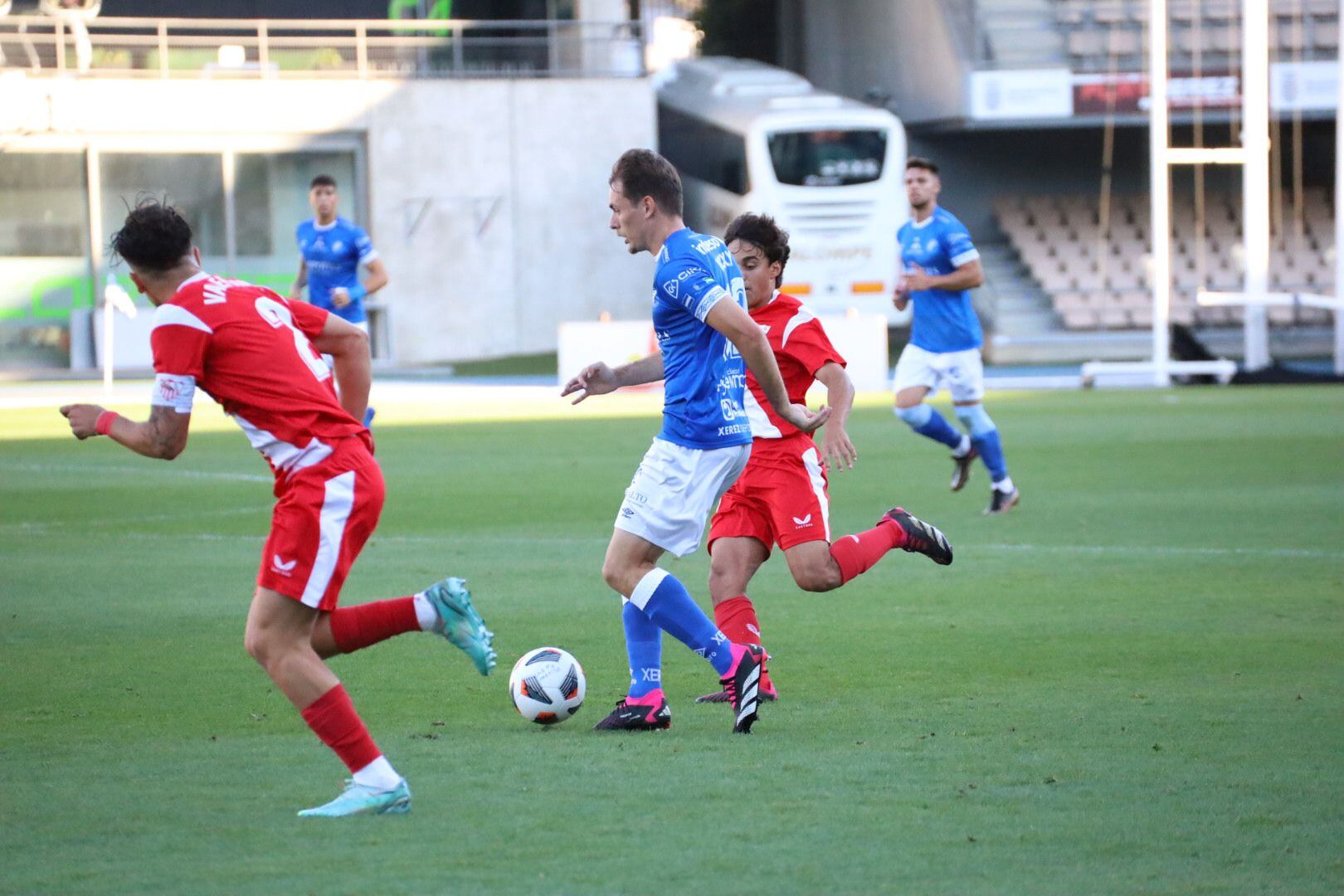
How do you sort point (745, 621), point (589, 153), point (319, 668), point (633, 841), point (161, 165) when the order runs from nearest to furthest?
point (633, 841) < point (319, 668) < point (745, 621) < point (161, 165) < point (589, 153)

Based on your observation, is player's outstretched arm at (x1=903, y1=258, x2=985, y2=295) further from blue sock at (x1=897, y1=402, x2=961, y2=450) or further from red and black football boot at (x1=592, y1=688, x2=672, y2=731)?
red and black football boot at (x1=592, y1=688, x2=672, y2=731)

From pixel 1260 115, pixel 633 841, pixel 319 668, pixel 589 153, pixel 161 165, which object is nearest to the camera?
pixel 633 841

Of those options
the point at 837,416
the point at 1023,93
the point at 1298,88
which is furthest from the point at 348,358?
the point at 1298,88

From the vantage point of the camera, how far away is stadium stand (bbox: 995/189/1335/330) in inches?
1352

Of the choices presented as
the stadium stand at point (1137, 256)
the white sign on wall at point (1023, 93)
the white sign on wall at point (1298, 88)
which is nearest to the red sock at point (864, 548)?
the stadium stand at point (1137, 256)

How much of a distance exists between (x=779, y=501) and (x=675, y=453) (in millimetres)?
914

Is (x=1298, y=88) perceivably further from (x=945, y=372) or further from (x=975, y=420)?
(x=975, y=420)

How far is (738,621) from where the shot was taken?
6.39m

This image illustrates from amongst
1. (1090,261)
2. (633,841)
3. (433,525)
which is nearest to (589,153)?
(1090,261)

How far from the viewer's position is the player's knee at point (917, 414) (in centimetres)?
1216

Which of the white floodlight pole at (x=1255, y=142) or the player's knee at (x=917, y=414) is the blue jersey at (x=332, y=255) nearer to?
the player's knee at (x=917, y=414)

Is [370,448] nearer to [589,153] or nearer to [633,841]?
[633,841]

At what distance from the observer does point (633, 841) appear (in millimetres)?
4348

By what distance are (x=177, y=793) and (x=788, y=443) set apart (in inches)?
109
